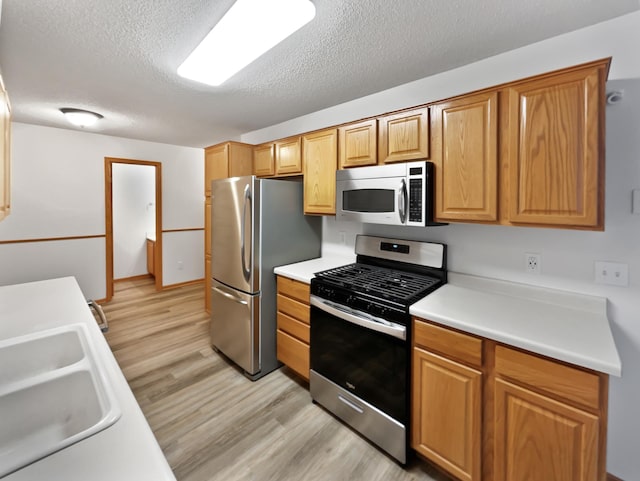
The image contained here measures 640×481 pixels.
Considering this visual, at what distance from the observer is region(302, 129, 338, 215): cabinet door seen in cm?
233

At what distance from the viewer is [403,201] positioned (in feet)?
6.01

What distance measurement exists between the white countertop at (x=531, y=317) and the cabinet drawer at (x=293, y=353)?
1.07 meters

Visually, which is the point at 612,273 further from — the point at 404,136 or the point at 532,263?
the point at 404,136

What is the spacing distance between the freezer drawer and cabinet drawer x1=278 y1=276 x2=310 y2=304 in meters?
0.22

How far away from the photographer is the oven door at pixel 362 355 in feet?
5.30

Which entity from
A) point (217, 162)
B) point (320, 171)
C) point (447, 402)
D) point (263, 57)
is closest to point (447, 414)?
point (447, 402)

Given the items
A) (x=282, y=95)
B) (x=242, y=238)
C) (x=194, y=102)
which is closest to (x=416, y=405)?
(x=242, y=238)

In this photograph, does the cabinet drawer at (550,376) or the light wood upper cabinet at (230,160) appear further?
the light wood upper cabinet at (230,160)

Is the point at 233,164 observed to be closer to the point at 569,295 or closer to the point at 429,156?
the point at 429,156

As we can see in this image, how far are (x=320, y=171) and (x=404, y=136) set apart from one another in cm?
76

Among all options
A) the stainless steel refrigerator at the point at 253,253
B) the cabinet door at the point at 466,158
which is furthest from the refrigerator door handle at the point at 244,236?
the cabinet door at the point at 466,158

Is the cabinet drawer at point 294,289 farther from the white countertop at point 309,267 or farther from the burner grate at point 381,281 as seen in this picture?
the burner grate at point 381,281

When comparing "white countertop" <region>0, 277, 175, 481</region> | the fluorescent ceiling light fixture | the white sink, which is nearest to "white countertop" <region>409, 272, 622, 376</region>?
"white countertop" <region>0, 277, 175, 481</region>

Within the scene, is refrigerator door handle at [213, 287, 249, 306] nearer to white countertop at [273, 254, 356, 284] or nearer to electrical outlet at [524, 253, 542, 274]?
white countertop at [273, 254, 356, 284]
